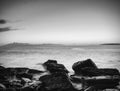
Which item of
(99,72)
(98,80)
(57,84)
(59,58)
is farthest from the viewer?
(59,58)

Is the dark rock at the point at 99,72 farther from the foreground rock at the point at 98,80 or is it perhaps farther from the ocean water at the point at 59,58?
the ocean water at the point at 59,58

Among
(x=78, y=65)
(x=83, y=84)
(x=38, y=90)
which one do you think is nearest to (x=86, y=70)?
(x=78, y=65)

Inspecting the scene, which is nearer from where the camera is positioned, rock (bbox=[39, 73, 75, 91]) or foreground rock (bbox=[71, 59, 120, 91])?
rock (bbox=[39, 73, 75, 91])

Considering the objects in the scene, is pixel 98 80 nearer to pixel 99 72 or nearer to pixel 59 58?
pixel 99 72

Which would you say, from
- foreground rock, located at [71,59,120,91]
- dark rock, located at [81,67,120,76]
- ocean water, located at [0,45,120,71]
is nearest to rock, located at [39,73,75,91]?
foreground rock, located at [71,59,120,91]

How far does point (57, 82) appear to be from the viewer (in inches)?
180

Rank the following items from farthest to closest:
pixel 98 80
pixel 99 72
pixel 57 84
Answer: pixel 99 72
pixel 98 80
pixel 57 84

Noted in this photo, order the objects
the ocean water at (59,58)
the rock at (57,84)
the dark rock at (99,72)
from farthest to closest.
→ the ocean water at (59,58), the dark rock at (99,72), the rock at (57,84)

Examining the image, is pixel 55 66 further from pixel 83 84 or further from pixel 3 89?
pixel 3 89

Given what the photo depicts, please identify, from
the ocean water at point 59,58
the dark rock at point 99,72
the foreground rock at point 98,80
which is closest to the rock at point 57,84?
the foreground rock at point 98,80

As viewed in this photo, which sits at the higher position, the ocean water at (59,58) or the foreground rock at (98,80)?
the foreground rock at (98,80)

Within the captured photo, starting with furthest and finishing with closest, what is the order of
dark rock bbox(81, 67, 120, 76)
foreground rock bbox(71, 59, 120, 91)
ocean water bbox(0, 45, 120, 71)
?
ocean water bbox(0, 45, 120, 71) → dark rock bbox(81, 67, 120, 76) → foreground rock bbox(71, 59, 120, 91)

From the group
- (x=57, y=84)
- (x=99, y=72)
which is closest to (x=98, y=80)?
(x=99, y=72)

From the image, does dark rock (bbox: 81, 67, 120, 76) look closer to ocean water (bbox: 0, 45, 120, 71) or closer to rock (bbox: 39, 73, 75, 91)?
rock (bbox: 39, 73, 75, 91)
